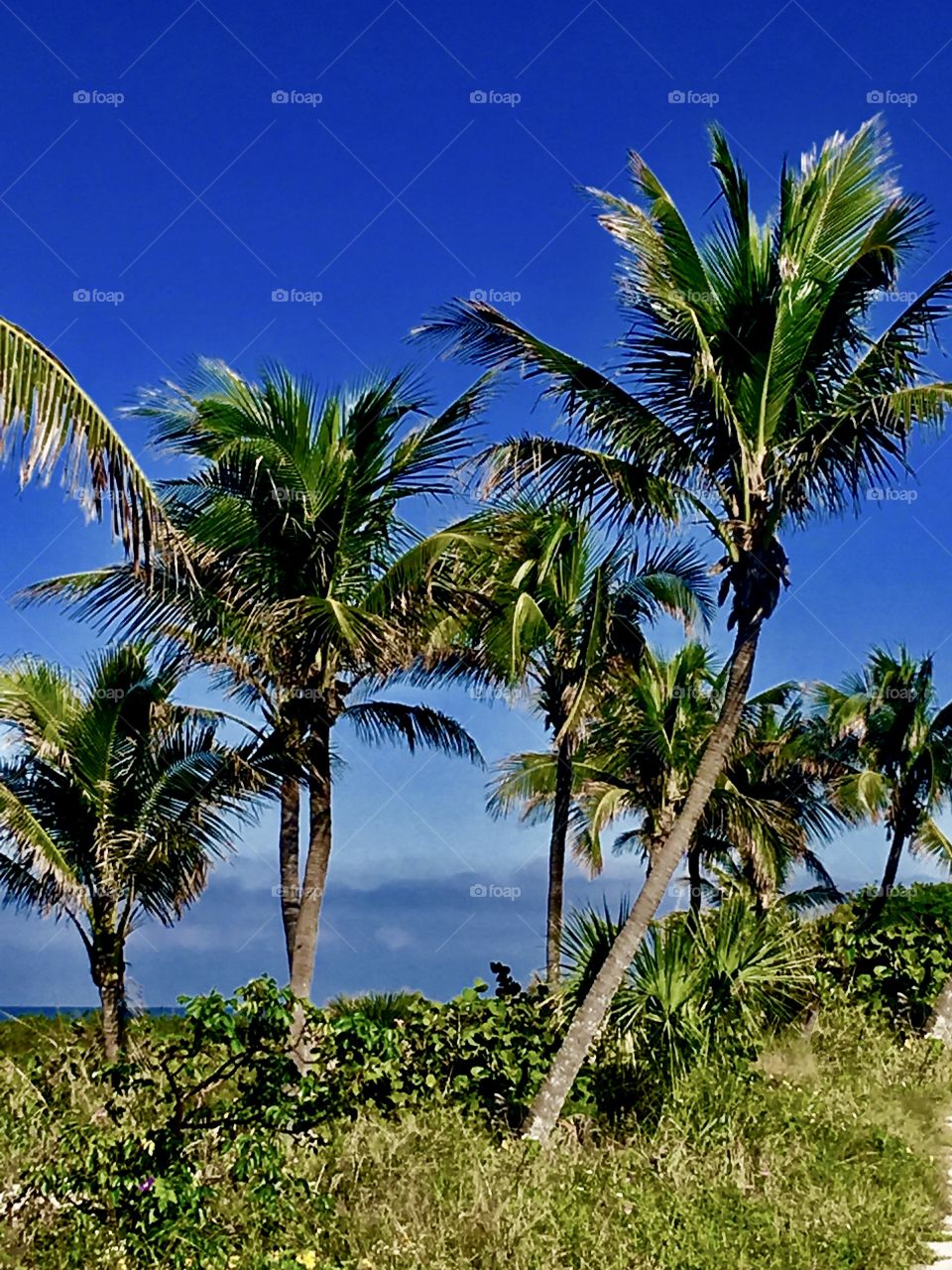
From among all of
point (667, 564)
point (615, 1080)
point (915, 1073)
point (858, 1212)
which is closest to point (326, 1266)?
point (858, 1212)

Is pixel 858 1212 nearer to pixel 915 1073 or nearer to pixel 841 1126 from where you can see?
pixel 841 1126

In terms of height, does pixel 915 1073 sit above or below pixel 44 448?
below

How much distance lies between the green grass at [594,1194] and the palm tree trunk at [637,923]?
0.33 meters

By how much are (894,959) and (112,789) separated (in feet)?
36.6

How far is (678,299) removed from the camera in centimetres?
1176

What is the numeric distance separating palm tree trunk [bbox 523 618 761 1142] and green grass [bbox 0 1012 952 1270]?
1.08 feet

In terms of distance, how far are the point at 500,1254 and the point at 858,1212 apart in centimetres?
250

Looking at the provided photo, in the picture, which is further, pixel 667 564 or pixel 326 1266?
pixel 667 564

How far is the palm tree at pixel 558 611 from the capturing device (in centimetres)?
1379

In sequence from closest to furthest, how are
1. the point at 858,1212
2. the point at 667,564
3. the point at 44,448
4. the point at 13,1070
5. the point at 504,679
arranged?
the point at 44,448 → the point at 858,1212 → the point at 13,1070 → the point at 504,679 → the point at 667,564

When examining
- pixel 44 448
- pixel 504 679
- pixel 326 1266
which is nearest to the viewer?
pixel 326 1266

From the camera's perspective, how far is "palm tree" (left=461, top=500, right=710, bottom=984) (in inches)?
543

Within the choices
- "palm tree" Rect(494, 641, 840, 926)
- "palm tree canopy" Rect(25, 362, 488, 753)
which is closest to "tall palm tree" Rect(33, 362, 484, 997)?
"palm tree canopy" Rect(25, 362, 488, 753)

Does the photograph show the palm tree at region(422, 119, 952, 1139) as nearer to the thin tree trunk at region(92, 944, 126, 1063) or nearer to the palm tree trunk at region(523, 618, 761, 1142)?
the palm tree trunk at region(523, 618, 761, 1142)
